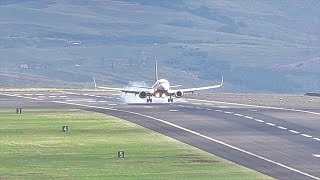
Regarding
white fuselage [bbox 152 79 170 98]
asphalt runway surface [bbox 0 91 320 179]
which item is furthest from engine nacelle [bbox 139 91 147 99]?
asphalt runway surface [bbox 0 91 320 179]

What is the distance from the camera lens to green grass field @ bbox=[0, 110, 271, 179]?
2795 inches

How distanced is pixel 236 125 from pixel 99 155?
32.2m

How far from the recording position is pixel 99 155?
81000 mm

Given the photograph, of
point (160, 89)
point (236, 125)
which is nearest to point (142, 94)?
point (160, 89)

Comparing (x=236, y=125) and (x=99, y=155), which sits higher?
(x=99, y=155)

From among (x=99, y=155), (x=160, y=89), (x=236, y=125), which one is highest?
(x=160, y=89)

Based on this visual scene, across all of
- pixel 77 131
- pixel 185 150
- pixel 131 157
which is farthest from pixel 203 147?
pixel 77 131

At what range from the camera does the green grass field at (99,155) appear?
233ft

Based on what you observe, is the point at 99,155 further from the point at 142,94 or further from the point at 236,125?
the point at 142,94

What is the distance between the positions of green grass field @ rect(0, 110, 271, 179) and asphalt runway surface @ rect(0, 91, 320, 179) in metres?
2.05

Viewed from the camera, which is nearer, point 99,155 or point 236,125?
point 99,155

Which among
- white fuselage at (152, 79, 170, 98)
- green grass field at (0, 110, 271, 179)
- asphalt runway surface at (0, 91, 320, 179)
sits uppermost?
white fuselage at (152, 79, 170, 98)

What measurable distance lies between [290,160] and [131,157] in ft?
31.7

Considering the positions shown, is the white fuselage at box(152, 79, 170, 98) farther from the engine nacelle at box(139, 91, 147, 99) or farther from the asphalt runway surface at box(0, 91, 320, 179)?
the asphalt runway surface at box(0, 91, 320, 179)
